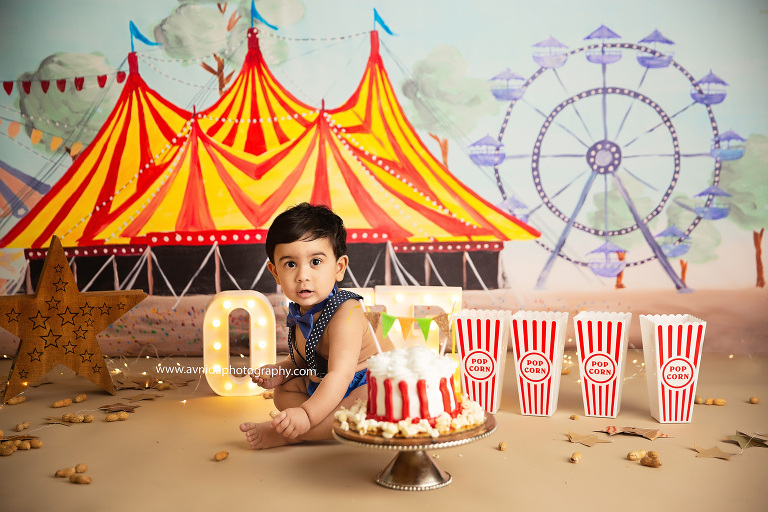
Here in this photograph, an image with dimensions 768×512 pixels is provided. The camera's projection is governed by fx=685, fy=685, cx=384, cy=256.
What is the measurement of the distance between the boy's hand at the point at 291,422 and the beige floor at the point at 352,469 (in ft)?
0.44

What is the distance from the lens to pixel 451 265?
4238mm

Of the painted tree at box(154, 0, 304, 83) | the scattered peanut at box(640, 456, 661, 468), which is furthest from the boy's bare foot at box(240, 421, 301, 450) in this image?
the painted tree at box(154, 0, 304, 83)

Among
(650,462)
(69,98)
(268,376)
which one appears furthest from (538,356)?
(69,98)

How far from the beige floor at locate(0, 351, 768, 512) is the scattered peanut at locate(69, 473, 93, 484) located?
0.02 metres

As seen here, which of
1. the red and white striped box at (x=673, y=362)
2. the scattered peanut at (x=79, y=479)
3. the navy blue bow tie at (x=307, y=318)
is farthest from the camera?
the red and white striped box at (x=673, y=362)

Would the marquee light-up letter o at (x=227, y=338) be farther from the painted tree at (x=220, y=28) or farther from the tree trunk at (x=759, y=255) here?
the tree trunk at (x=759, y=255)

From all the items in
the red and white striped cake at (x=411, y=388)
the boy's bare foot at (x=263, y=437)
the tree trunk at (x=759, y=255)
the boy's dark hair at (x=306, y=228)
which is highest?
the boy's dark hair at (x=306, y=228)

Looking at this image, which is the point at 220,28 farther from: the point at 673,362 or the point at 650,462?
the point at 650,462

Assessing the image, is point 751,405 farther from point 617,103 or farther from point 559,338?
point 617,103

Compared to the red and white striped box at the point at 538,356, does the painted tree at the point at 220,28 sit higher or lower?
higher

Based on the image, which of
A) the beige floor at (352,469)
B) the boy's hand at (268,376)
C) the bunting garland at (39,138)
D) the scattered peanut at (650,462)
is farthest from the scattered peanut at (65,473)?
the bunting garland at (39,138)

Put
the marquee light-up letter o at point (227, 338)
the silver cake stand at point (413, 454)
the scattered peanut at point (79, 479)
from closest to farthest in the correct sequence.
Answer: the silver cake stand at point (413, 454), the scattered peanut at point (79, 479), the marquee light-up letter o at point (227, 338)

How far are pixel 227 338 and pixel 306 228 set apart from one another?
3.14 ft

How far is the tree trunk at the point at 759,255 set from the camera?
4164 millimetres
